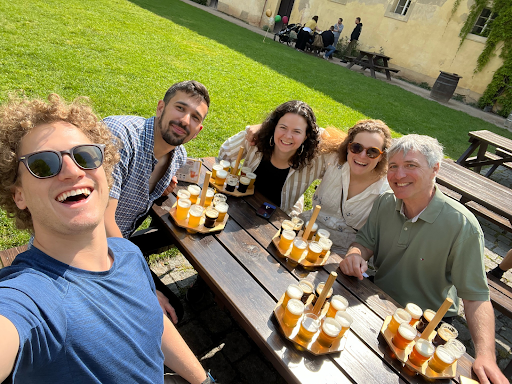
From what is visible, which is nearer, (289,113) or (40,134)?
(40,134)

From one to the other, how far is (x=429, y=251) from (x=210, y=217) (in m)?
1.67

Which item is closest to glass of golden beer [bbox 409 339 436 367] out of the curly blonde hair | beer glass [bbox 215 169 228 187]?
beer glass [bbox 215 169 228 187]

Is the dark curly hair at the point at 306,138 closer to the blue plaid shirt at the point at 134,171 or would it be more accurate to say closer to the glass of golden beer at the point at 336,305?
the blue plaid shirt at the point at 134,171

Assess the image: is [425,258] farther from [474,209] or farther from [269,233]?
[474,209]

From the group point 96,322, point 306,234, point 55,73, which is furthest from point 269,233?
point 55,73

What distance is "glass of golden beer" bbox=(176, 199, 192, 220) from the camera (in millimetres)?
2291

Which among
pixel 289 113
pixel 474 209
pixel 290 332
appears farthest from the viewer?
pixel 474 209

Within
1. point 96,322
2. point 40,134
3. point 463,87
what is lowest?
point 96,322

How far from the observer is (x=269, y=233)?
245cm

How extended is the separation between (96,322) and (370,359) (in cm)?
138

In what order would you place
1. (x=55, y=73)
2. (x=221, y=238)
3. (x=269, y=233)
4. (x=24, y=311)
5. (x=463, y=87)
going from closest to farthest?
(x=24, y=311) < (x=221, y=238) < (x=269, y=233) < (x=55, y=73) < (x=463, y=87)

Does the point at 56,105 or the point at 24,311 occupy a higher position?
the point at 56,105

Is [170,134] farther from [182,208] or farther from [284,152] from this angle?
[284,152]

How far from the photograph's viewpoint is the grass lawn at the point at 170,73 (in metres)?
5.53
